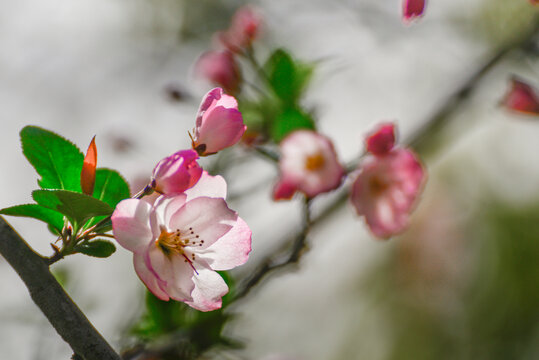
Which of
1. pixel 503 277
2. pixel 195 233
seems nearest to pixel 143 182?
pixel 195 233

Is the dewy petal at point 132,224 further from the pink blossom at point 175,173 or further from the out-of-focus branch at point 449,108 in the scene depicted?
the out-of-focus branch at point 449,108

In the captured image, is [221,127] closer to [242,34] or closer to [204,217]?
[204,217]

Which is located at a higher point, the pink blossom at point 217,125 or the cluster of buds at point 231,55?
the pink blossom at point 217,125

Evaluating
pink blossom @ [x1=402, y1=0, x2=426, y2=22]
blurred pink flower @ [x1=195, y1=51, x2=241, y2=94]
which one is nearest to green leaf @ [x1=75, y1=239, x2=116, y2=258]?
pink blossom @ [x1=402, y1=0, x2=426, y2=22]

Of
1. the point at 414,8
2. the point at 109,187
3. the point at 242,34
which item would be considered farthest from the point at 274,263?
the point at 242,34

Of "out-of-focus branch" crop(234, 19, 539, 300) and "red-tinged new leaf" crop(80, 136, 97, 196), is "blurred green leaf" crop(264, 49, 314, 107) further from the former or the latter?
"red-tinged new leaf" crop(80, 136, 97, 196)

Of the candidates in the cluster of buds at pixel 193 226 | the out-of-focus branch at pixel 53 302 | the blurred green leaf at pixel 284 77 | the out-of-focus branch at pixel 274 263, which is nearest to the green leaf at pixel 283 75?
the blurred green leaf at pixel 284 77

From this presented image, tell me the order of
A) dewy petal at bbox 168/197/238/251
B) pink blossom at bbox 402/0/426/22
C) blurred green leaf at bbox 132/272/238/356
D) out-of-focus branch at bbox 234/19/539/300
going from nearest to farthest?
dewy petal at bbox 168/197/238/251, pink blossom at bbox 402/0/426/22, blurred green leaf at bbox 132/272/238/356, out-of-focus branch at bbox 234/19/539/300
